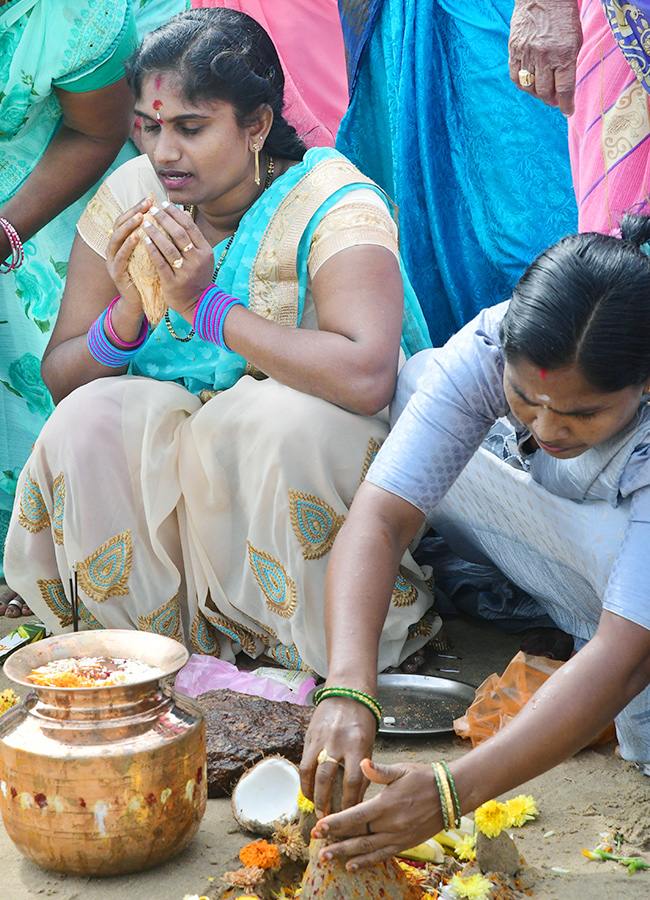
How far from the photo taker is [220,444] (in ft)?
10.2

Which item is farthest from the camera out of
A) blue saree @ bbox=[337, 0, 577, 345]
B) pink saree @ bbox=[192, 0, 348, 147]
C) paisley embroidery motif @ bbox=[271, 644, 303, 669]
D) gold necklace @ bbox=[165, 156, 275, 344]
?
pink saree @ bbox=[192, 0, 348, 147]

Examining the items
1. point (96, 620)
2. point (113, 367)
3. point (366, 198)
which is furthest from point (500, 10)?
point (96, 620)

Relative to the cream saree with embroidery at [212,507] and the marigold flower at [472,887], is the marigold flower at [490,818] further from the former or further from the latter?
the cream saree with embroidery at [212,507]

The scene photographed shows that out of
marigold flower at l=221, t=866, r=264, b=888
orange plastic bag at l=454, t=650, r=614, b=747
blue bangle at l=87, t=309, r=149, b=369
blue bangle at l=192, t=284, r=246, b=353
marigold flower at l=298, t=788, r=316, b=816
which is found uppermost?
blue bangle at l=192, t=284, r=246, b=353

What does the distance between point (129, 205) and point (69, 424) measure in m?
0.83

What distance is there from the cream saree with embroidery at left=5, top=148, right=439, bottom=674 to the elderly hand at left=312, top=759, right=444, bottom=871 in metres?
1.22

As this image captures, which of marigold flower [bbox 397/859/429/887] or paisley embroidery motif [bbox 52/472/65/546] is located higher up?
paisley embroidery motif [bbox 52/472/65/546]

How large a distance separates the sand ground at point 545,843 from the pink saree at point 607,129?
1.40m

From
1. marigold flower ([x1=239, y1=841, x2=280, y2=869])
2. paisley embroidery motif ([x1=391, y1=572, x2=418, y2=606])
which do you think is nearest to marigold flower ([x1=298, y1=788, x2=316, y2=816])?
marigold flower ([x1=239, y1=841, x2=280, y2=869])

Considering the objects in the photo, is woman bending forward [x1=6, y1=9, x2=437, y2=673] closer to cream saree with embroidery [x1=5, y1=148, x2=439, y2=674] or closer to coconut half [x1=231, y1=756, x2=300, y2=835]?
cream saree with embroidery [x1=5, y1=148, x2=439, y2=674]

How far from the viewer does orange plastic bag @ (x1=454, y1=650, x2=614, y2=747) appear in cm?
271

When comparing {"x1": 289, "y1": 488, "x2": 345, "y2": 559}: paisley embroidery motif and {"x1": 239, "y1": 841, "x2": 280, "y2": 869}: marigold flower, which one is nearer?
{"x1": 239, "y1": 841, "x2": 280, "y2": 869}: marigold flower

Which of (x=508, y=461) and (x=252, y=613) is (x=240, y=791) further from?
(x=508, y=461)

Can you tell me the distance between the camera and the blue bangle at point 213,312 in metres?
3.09
